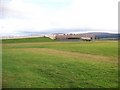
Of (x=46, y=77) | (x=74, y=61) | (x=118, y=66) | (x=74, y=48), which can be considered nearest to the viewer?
(x=46, y=77)

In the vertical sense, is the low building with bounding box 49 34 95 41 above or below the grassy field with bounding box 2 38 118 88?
above

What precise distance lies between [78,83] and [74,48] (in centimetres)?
1069

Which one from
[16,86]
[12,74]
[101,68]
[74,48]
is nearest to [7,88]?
[16,86]

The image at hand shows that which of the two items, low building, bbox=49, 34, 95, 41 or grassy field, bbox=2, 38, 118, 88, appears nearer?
grassy field, bbox=2, 38, 118, 88

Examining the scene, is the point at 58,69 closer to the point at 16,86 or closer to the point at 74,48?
the point at 16,86

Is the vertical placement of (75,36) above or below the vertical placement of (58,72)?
above

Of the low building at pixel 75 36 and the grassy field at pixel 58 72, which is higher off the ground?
the low building at pixel 75 36

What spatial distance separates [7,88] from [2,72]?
6.70 ft

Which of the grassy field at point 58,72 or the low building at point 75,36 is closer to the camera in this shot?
the grassy field at point 58,72

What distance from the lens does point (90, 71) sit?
41.2 feet

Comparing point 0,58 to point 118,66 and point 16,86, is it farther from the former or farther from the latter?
point 118,66

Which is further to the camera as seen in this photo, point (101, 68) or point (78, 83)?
point (101, 68)

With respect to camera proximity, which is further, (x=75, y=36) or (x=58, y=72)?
(x=75, y=36)

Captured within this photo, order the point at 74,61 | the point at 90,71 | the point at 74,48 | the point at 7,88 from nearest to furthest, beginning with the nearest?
the point at 7,88 → the point at 90,71 → the point at 74,61 → the point at 74,48
